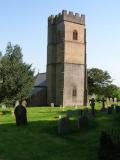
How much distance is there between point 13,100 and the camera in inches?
1316

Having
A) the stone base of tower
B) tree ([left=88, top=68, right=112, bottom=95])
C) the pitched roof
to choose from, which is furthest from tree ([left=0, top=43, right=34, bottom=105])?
tree ([left=88, top=68, right=112, bottom=95])

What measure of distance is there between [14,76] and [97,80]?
47.9m

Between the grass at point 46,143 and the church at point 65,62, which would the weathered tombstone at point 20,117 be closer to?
the grass at point 46,143

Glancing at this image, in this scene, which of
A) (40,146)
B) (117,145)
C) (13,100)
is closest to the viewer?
(117,145)

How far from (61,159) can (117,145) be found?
248 cm

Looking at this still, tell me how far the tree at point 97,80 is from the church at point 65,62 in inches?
999

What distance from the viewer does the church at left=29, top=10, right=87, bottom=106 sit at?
165ft

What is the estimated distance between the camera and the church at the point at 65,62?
5019cm

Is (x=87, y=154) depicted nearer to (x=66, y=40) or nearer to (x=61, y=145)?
(x=61, y=145)

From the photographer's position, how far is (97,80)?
260ft

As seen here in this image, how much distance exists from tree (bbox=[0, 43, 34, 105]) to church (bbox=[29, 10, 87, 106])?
15.4 metres

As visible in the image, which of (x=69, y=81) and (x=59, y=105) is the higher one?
(x=69, y=81)

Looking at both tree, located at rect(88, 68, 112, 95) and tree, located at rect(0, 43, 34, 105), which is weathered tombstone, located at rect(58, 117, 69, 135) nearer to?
tree, located at rect(0, 43, 34, 105)

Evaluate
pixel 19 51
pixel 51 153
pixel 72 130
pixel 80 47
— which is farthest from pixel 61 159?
pixel 80 47
